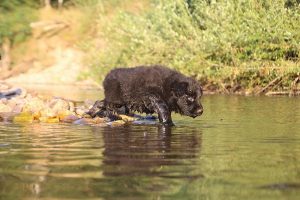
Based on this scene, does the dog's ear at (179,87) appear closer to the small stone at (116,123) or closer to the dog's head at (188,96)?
the dog's head at (188,96)

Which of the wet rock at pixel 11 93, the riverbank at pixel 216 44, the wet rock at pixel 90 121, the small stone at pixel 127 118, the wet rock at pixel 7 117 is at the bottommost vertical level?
the wet rock at pixel 90 121

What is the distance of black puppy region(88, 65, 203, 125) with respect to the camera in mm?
14062

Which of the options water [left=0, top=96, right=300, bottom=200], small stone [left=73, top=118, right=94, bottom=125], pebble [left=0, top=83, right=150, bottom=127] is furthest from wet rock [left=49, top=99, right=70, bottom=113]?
water [left=0, top=96, right=300, bottom=200]

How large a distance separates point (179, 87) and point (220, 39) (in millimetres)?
13085

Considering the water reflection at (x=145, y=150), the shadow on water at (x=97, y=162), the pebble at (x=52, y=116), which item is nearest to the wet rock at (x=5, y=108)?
the pebble at (x=52, y=116)

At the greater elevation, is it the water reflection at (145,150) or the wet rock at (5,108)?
the wet rock at (5,108)

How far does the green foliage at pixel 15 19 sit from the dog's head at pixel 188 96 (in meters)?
40.2

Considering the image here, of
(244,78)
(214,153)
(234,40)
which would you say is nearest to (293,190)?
(214,153)

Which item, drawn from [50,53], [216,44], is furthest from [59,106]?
[50,53]

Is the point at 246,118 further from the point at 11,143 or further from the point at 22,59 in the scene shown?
the point at 22,59

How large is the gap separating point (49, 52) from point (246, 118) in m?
36.5

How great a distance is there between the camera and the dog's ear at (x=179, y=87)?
1399 cm

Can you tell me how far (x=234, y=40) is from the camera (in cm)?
2684

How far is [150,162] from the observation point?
8672 millimetres
